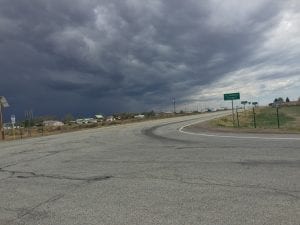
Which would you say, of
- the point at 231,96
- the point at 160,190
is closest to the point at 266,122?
the point at 231,96

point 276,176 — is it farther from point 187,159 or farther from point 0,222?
point 0,222

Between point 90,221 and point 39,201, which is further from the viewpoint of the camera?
point 39,201

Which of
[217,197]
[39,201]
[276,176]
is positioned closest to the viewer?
[217,197]

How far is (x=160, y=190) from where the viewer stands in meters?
8.89

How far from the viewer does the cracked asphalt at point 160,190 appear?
6.94m

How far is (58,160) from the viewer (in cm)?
1545

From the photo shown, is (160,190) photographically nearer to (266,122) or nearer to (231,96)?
(231,96)

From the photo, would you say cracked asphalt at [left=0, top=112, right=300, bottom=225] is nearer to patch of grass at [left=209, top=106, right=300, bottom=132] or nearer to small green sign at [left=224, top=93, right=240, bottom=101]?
patch of grass at [left=209, top=106, right=300, bottom=132]

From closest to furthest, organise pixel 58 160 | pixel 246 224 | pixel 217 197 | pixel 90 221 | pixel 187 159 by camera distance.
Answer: pixel 246 224
pixel 90 221
pixel 217 197
pixel 187 159
pixel 58 160

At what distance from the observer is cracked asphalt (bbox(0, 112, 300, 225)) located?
22.8 ft

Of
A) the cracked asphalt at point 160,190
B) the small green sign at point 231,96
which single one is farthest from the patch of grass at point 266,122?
the cracked asphalt at point 160,190

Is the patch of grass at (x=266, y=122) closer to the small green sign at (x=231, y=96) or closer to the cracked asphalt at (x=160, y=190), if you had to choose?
the small green sign at (x=231, y=96)

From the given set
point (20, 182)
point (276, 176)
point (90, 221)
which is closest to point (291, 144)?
point (276, 176)

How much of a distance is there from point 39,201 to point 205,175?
3.81 meters
